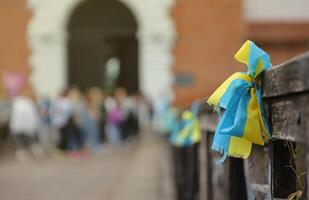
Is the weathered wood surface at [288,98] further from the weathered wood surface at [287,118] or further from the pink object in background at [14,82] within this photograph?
the pink object in background at [14,82]

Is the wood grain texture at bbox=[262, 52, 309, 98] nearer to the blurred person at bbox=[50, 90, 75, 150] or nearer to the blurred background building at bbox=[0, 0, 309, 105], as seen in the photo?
the blurred person at bbox=[50, 90, 75, 150]

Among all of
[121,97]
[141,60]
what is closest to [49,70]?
[141,60]

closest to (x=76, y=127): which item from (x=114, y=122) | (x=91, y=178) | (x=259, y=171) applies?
(x=114, y=122)

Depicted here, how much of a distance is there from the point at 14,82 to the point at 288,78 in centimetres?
2348

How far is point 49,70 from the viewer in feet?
83.9

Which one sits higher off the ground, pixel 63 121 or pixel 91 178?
pixel 63 121

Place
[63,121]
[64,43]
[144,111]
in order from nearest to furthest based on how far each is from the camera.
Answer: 1. [63,121]
2. [144,111]
3. [64,43]

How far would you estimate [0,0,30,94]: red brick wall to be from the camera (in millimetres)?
25344

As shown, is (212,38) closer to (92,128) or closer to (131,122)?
(131,122)

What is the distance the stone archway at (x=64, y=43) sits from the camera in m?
25.3

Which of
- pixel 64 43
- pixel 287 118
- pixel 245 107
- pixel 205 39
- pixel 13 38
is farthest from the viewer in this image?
pixel 64 43

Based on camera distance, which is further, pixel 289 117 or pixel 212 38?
pixel 212 38

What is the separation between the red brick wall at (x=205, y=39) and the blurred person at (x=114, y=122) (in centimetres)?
543

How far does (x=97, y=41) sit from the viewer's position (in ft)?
110
